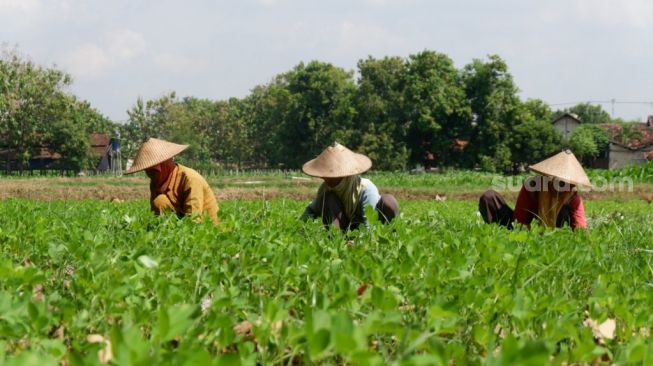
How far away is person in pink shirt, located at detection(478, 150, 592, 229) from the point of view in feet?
17.4

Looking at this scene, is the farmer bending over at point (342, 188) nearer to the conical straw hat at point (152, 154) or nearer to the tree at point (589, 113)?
the conical straw hat at point (152, 154)

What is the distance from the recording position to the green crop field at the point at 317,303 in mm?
1042

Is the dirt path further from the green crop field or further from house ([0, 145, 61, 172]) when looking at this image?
house ([0, 145, 61, 172])

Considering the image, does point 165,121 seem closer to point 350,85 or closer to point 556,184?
point 350,85

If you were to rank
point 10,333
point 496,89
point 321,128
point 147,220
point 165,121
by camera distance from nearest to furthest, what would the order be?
point 10,333 → point 147,220 → point 496,89 → point 321,128 → point 165,121

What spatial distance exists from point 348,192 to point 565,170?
186cm

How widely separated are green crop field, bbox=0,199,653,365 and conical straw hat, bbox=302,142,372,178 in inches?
90.3

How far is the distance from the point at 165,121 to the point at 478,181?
36.2 meters

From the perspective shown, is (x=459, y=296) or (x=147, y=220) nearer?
(x=459, y=296)

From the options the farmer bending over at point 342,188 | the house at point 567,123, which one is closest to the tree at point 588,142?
the house at point 567,123

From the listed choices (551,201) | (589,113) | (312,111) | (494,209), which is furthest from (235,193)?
(589,113)

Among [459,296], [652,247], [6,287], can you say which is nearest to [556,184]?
[652,247]

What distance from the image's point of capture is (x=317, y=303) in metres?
1.41

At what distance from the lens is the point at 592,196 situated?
79.6ft
